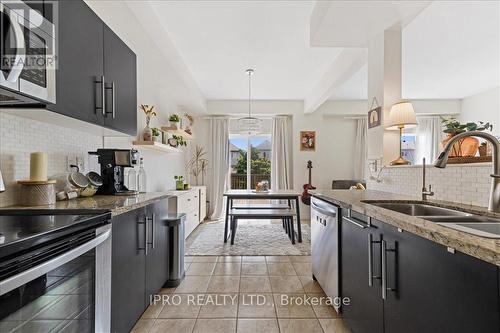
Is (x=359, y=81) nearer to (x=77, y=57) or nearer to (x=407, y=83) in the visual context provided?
(x=407, y=83)

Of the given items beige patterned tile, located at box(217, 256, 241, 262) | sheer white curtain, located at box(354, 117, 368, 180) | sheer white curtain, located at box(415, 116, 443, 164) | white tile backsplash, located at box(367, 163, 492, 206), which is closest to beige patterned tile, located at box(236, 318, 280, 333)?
beige patterned tile, located at box(217, 256, 241, 262)

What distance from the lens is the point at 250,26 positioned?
3.10m

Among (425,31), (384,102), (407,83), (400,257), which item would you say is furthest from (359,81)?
(400,257)

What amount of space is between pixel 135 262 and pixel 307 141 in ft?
16.7

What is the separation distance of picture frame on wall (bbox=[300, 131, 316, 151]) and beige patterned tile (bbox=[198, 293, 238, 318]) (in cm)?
443

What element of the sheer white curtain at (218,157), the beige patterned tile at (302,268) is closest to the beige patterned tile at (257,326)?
the beige patterned tile at (302,268)

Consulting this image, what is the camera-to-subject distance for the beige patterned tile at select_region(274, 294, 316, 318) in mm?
2132

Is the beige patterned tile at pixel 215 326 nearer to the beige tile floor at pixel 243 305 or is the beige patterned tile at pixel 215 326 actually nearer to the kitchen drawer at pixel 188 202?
the beige tile floor at pixel 243 305

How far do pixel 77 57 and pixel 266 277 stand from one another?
96.7 inches

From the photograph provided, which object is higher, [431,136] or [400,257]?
[431,136]

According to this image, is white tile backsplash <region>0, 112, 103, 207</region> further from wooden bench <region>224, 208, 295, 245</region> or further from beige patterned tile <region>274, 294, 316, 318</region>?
wooden bench <region>224, 208, 295, 245</region>

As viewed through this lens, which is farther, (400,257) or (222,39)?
(222,39)

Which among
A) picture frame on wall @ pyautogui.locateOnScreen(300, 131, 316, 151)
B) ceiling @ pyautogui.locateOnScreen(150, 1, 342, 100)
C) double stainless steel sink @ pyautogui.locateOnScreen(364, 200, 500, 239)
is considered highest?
ceiling @ pyautogui.locateOnScreen(150, 1, 342, 100)

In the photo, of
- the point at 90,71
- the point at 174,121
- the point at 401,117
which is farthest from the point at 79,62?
the point at 174,121
